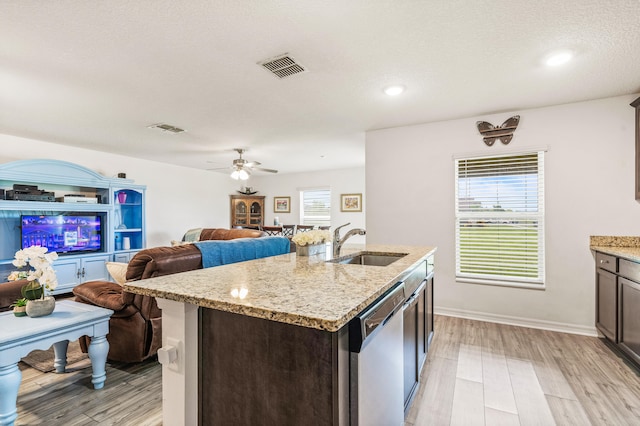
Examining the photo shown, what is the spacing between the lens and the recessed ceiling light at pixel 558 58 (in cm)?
220

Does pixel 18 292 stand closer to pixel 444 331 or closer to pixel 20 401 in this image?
A: pixel 20 401

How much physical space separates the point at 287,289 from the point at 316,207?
6.57 metres

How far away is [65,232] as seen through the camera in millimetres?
4773

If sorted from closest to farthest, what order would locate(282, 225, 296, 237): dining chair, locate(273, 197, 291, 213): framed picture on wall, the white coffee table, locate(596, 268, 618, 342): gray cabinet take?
the white coffee table → locate(596, 268, 618, 342): gray cabinet → locate(282, 225, 296, 237): dining chair → locate(273, 197, 291, 213): framed picture on wall

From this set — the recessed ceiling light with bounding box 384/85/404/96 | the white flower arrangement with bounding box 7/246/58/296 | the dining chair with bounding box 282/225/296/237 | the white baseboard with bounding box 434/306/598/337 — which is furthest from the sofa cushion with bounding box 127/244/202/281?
the dining chair with bounding box 282/225/296/237

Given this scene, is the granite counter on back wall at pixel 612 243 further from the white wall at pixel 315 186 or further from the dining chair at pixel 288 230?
the dining chair at pixel 288 230

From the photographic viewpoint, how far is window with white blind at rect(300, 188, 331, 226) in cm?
761

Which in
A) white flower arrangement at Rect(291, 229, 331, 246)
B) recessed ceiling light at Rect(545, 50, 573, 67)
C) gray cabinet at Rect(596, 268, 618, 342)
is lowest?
gray cabinet at Rect(596, 268, 618, 342)

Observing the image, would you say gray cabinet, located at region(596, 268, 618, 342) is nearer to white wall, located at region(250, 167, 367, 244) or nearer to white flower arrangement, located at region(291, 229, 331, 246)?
white flower arrangement, located at region(291, 229, 331, 246)

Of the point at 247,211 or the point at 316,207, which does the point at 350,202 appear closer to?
the point at 316,207

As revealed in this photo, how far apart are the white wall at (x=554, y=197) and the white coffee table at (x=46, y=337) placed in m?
3.25

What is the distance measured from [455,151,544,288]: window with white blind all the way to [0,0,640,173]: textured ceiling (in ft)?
2.11

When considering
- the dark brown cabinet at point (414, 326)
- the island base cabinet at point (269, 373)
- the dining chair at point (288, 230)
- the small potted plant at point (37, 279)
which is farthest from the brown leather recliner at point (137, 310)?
the dining chair at point (288, 230)

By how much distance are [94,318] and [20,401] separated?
65 cm
